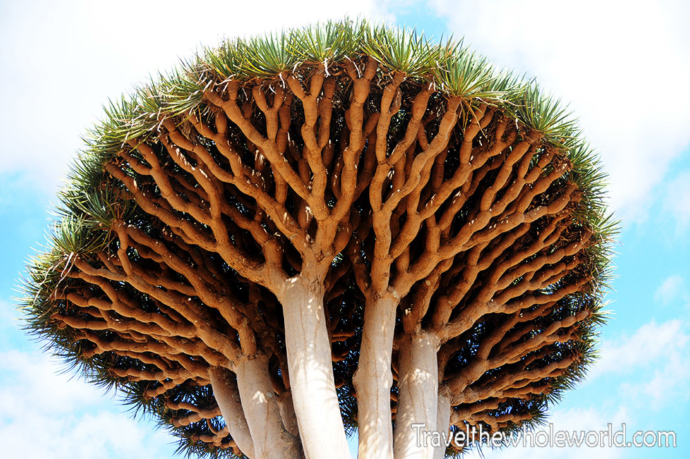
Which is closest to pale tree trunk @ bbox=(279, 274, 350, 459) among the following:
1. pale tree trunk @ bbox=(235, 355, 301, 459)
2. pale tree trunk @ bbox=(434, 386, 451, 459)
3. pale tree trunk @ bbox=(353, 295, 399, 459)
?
pale tree trunk @ bbox=(353, 295, 399, 459)

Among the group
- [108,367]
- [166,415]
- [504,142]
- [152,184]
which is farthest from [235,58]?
[166,415]

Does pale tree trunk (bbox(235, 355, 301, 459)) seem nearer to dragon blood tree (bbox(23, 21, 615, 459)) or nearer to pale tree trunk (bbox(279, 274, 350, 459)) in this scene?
dragon blood tree (bbox(23, 21, 615, 459))

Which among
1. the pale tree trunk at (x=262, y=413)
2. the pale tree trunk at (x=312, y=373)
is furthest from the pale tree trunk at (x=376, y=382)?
the pale tree trunk at (x=262, y=413)

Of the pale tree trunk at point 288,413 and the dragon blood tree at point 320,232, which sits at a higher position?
the dragon blood tree at point 320,232

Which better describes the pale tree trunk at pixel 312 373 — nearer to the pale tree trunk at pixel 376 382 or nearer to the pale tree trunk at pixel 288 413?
the pale tree trunk at pixel 376 382

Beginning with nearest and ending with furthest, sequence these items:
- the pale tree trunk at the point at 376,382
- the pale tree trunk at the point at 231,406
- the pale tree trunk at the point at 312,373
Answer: the pale tree trunk at the point at 312,373
the pale tree trunk at the point at 376,382
the pale tree trunk at the point at 231,406

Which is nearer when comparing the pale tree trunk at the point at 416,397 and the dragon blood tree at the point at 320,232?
the dragon blood tree at the point at 320,232
